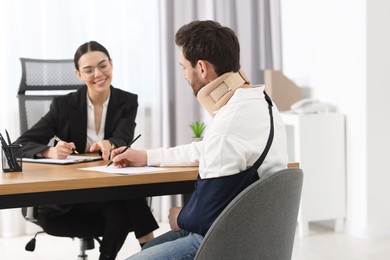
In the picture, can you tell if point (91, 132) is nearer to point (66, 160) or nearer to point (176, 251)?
point (66, 160)

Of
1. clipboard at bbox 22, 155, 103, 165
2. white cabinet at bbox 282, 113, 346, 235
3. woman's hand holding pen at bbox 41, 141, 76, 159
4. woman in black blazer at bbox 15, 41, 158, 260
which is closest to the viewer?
clipboard at bbox 22, 155, 103, 165

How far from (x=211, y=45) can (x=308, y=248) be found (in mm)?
2476

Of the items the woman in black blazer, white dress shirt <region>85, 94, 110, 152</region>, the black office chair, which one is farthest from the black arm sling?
the black office chair

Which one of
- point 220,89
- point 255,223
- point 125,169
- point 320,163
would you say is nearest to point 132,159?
point 125,169

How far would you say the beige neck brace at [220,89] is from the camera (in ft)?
6.79

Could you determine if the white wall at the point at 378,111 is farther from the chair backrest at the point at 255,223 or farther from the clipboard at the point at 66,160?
the chair backrest at the point at 255,223

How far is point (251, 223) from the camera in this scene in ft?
5.73

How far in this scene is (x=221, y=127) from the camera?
6.34 feet

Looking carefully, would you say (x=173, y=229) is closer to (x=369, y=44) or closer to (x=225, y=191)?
(x=225, y=191)

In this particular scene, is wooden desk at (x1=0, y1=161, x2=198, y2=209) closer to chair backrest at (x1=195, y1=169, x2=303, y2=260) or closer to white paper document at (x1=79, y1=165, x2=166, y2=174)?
white paper document at (x1=79, y1=165, x2=166, y2=174)

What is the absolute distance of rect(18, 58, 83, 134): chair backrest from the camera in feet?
11.7

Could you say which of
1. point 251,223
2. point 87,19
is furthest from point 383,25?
point 251,223

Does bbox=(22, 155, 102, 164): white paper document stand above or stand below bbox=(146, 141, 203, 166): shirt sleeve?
below

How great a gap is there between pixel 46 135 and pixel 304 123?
192cm
